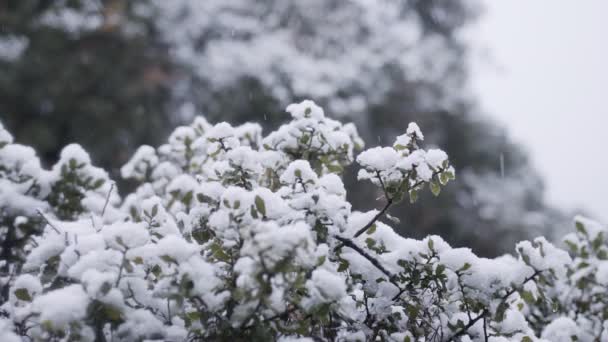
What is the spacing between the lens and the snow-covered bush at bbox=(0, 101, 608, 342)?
1432 mm

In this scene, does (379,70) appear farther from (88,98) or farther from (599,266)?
(599,266)

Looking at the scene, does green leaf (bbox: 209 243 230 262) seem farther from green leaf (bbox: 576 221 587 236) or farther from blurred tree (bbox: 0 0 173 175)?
blurred tree (bbox: 0 0 173 175)

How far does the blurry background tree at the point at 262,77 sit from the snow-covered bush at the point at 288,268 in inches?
310

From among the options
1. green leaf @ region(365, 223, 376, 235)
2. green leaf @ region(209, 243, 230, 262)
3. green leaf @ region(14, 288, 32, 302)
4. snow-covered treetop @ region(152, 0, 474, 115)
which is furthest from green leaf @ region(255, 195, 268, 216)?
snow-covered treetop @ region(152, 0, 474, 115)

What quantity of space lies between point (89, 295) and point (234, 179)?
0.84 meters

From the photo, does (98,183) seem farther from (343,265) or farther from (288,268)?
(288,268)

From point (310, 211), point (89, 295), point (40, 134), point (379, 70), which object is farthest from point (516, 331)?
point (379, 70)

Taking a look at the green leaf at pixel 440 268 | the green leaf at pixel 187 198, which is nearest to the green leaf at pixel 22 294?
the green leaf at pixel 187 198

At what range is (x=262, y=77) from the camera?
10797 millimetres

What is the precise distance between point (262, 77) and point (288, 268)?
9.75 m

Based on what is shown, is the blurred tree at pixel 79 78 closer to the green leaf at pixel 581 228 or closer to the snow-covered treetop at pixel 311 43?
the snow-covered treetop at pixel 311 43

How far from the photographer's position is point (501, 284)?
5.73ft

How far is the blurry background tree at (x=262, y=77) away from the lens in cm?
986

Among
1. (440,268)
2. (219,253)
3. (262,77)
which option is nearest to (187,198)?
(219,253)
